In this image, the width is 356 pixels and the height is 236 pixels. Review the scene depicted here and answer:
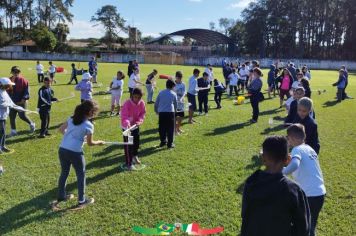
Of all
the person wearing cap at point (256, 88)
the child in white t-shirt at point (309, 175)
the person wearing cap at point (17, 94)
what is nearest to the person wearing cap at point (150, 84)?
the person wearing cap at point (256, 88)

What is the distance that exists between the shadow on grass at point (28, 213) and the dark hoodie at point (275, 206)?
13.5 ft

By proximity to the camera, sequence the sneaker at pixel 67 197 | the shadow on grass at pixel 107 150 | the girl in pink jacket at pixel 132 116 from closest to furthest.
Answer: the sneaker at pixel 67 197 < the girl in pink jacket at pixel 132 116 < the shadow on grass at pixel 107 150

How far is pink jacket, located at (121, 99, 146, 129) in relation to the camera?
841 cm

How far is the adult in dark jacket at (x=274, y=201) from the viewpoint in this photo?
3.14 metres

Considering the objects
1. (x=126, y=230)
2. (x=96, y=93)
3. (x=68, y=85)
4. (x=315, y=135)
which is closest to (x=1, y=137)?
(x=126, y=230)

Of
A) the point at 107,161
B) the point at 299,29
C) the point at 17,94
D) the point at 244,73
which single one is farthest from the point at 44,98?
the point at 299,29

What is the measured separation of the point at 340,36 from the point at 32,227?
96.9 metres

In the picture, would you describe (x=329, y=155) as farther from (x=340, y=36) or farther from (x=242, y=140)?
(x=340, y=36)

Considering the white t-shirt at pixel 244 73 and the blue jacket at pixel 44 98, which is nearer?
the blue jacket at pixel 44 98

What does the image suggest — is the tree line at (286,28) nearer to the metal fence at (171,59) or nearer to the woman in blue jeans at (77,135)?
the metal fence at (171,59)

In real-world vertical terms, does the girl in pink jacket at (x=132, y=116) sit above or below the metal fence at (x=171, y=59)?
below

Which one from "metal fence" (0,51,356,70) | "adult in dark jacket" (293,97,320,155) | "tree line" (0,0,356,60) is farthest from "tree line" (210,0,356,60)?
"adult in dark jacket" (293,97,320,155)

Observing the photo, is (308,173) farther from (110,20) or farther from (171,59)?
(110,20)

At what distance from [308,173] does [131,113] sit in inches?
188
